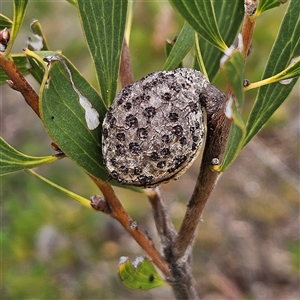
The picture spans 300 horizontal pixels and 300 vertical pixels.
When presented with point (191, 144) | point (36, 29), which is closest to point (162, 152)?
point (191, 144)

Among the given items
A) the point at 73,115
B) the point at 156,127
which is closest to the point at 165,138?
the point at 156,127

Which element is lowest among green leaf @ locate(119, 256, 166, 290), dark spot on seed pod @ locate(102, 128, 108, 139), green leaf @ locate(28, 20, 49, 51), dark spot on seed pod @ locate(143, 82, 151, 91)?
green leaf @ locate(119, 256, 166, 290)

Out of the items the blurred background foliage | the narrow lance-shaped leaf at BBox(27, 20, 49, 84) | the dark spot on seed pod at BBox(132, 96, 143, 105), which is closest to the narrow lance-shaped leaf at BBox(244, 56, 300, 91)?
the dark spot on seed pod at BBox(132, 96, 143, 105)

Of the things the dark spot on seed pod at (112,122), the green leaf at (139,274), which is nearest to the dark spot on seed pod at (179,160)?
the dark spot on seed pod at (112,122)

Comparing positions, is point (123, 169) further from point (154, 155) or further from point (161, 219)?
point (161, 219)

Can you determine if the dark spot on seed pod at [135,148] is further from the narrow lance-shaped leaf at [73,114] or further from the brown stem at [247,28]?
the brown stem at [247,28]

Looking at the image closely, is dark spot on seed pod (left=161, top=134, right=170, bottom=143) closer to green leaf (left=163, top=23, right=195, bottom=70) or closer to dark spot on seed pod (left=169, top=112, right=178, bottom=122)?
dark spot on seed pod (left=169, top=112, right=178, bottom=122)
